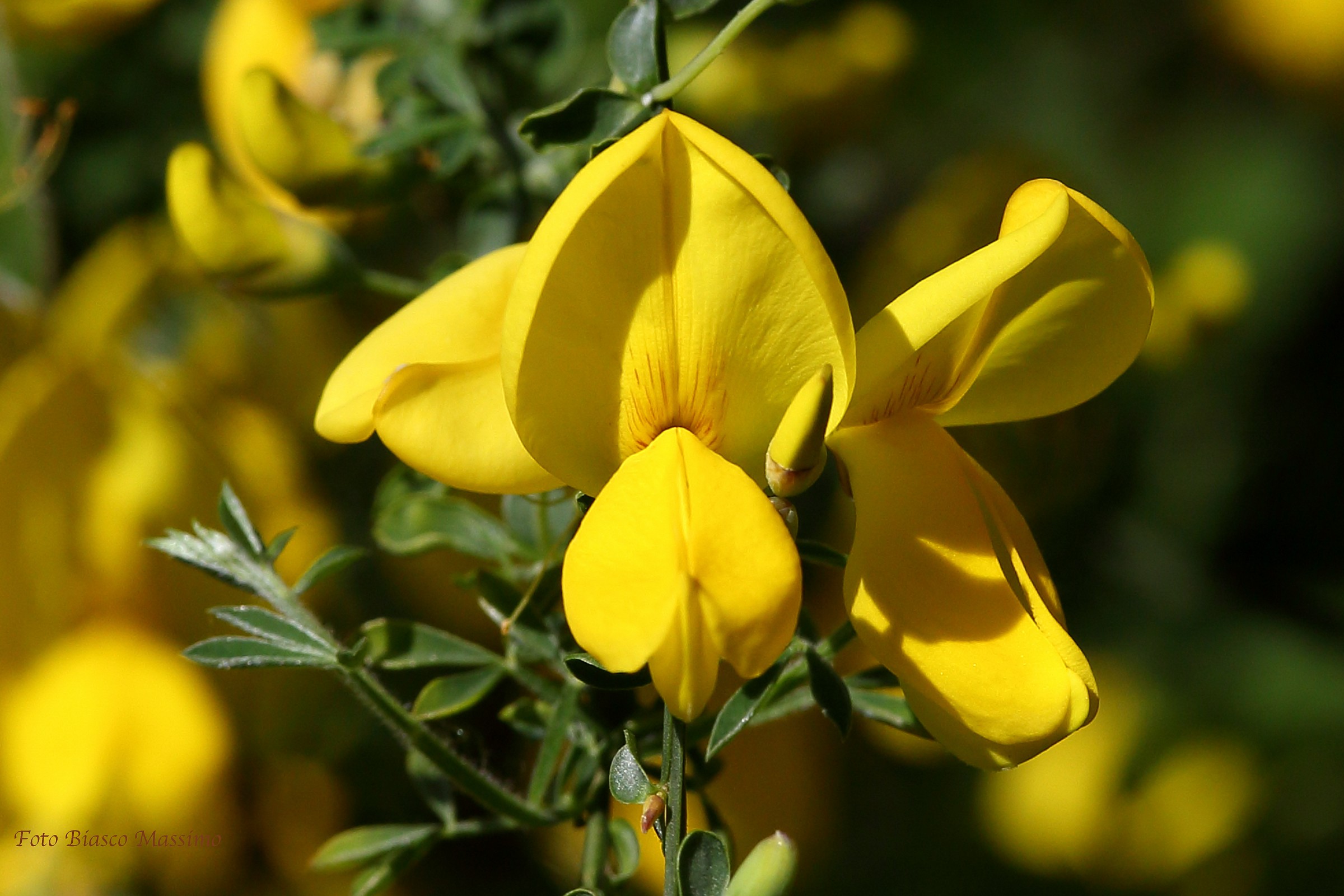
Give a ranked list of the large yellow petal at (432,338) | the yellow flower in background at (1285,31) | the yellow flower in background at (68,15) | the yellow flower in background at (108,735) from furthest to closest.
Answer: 1. the yellow flower in background at (1285,31)
2. the yellow flower in background at (68,15)
3. the yellow flower in background at (108,735)
4. the large yellow petal at (432,338)

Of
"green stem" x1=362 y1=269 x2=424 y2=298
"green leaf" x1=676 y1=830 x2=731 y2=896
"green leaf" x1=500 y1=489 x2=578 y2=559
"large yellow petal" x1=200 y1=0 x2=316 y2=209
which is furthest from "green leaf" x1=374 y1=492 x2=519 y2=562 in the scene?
"large yellow petal" x1=200 y1=0 x2=316 y2=209

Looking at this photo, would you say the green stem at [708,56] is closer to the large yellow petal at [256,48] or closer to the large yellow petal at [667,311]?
the large yellow petal at [667,311]

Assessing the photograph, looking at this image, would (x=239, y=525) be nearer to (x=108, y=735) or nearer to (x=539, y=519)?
(x=539, y=519)

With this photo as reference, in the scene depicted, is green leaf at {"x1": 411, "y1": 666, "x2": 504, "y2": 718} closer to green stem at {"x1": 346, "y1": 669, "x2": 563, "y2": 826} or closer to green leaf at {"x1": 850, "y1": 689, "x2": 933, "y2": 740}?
green stem at {"x1": 346, "y1": 669, "x2": 563, "y2": 826}

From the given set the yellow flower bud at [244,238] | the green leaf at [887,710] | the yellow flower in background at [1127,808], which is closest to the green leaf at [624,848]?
the green leaf at [887,710]

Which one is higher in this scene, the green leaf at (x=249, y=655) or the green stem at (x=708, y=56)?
the green stem at (x=708, y=56)

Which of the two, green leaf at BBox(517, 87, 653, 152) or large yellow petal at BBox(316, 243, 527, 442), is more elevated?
green leaf at BBox(517, 87, 653, 152)
